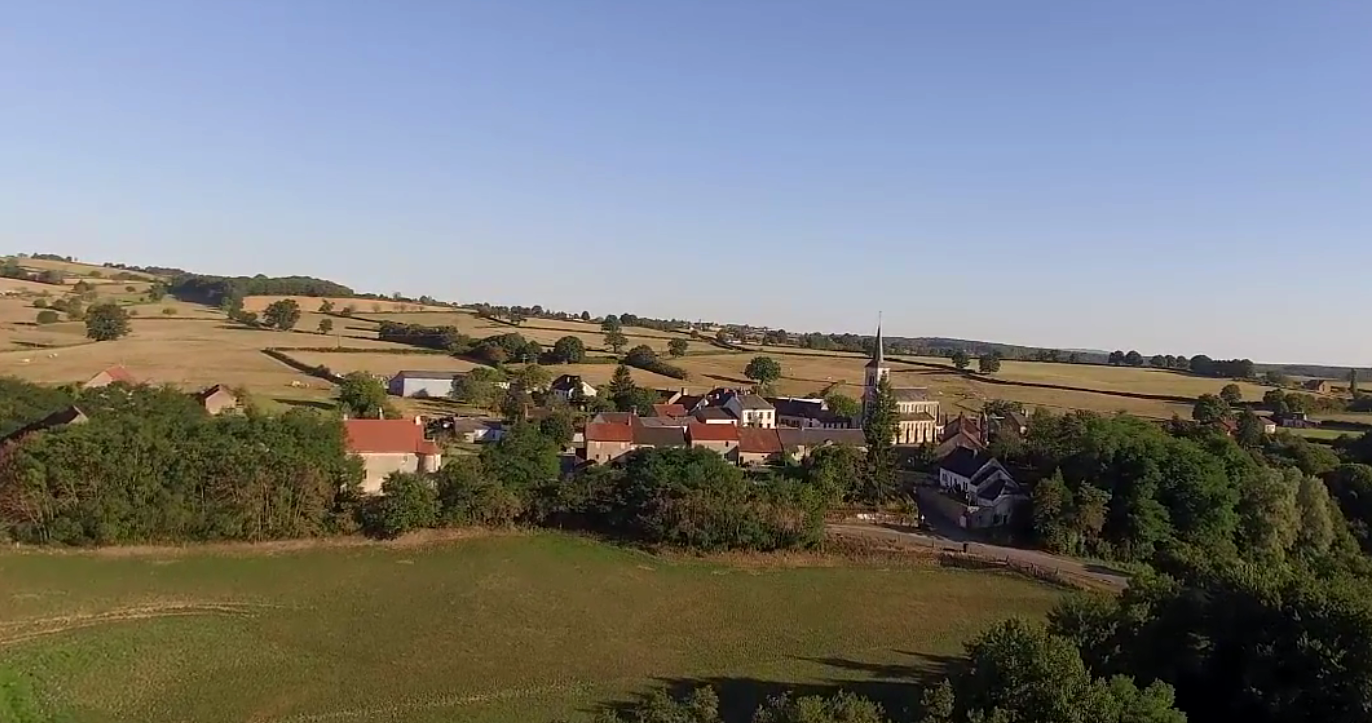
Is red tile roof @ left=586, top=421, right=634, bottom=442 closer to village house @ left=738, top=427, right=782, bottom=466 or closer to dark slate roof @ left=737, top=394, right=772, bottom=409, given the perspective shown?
village house @ left=738, top=427, right=782, bottom=466

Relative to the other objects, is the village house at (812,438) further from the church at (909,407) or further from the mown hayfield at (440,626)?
the mown hayfield at (440,626)

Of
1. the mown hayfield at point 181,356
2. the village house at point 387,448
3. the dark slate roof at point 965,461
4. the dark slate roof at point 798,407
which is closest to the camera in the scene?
the village house at point 387,448

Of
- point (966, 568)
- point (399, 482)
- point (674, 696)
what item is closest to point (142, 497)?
point (399, 482)

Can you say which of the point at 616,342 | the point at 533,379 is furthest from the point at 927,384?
the point at 533,379

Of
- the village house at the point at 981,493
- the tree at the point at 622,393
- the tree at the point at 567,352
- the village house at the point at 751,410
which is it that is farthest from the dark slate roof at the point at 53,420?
the tree at the point at 567,352

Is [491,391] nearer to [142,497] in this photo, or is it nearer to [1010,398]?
[142,497]

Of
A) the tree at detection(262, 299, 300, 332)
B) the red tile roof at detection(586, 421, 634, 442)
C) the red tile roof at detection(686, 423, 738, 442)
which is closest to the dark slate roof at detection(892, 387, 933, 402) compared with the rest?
the red tile roof at detection(686, 423, 738, 442)
